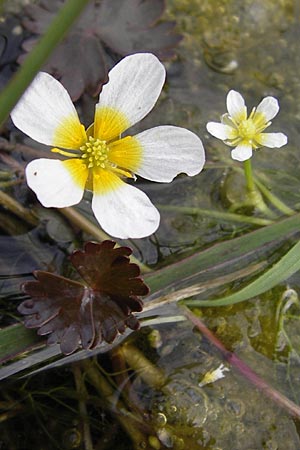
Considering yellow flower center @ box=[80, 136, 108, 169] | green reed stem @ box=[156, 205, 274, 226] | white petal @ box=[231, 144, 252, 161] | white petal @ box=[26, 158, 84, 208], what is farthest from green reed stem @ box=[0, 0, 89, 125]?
green reed stem @ box=[156, 205, 274, 226]

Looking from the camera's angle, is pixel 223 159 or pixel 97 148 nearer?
pixel 97 148

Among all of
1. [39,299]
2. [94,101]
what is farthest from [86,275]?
[94,101]

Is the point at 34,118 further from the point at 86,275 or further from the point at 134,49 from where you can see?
the point at 134,49

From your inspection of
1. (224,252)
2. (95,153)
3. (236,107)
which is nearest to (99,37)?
(236,107)

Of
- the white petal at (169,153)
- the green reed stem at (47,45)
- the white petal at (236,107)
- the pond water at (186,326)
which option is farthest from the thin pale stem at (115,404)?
the green reed stem at (47,45)

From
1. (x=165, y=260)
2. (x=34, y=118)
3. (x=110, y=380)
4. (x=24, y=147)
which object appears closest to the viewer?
(x=34, y=118)

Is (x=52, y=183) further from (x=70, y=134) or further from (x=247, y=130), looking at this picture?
(x=247, y=130)
